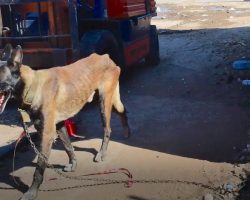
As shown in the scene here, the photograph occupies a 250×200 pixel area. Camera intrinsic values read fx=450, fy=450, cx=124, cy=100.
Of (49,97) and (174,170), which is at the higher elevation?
(49,97)

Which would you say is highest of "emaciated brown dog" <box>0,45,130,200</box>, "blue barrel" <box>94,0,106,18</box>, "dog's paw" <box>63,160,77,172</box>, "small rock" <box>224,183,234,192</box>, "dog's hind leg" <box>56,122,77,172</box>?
"blue barrel" <box>94,0,106,18</box>

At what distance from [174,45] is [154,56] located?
2.64 metres

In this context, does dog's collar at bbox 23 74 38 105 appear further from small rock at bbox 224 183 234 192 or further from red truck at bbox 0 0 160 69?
red truck at bbox 0 0 160 69

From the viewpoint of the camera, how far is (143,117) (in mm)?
7434

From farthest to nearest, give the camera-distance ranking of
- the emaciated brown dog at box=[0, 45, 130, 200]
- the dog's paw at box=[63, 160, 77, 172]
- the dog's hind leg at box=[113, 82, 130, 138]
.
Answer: the dog's hind leg at box=[113, 82, 130, 138], the dog's paw at box=[63, 160, 77, 172], the emaciated brown dog at box=[0, 45, 130, 200]

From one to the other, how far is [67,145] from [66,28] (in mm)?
2628

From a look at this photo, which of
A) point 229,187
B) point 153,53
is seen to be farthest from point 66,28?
point 153,53

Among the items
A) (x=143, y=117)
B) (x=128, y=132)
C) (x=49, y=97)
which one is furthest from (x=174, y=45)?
(x=49, y=97)

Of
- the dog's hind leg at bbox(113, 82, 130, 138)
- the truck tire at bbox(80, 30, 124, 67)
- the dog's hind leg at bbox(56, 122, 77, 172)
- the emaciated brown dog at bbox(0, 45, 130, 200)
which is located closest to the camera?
the emaciated brown dog at bbox(0, 45, 130, 200)

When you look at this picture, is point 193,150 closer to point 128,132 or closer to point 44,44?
point 128,132

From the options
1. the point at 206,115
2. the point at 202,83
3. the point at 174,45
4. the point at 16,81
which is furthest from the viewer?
the point at 174,45

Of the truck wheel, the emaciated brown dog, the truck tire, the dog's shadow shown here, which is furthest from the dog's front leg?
the truck wheel

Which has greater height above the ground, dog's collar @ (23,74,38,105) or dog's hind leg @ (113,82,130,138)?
dog's collar @ (23,74,38,105)

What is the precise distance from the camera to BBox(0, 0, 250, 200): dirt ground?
4898 mm
